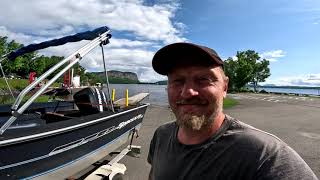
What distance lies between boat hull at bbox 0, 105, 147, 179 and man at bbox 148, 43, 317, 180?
3605 mm

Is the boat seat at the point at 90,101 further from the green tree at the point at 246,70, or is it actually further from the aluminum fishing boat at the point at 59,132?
the green tree at the point at 246,70

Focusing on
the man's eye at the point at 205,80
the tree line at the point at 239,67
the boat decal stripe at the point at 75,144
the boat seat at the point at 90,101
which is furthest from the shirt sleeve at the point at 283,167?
the tree line at the point at 239,67

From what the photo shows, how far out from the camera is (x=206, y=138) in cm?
190

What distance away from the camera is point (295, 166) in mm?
1546

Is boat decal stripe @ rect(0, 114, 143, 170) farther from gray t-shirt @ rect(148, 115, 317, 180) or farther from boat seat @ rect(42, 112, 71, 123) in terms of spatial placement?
gray t-shirt @ rect(148, 115, 317, 180)

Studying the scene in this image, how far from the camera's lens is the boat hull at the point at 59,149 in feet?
16.6

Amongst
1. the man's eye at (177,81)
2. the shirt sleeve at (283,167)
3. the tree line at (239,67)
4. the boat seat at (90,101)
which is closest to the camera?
the shirt sleeve at (283,167)

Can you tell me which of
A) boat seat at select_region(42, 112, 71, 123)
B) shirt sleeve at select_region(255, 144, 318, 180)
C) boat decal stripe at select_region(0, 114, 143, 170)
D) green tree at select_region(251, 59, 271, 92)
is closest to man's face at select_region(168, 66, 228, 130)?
shirt sleeve at select_region(255, 144, 318, 180)

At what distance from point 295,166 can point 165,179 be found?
30.3 inches

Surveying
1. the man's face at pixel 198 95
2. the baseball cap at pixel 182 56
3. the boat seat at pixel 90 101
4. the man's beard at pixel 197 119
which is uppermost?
the baseball cap at pixel 182 56

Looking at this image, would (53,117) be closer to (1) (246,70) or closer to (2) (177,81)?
(2) (177,81)

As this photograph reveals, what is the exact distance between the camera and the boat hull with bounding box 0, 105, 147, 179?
507cm

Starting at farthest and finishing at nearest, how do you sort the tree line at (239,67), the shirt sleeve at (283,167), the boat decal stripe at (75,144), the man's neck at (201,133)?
the tree line at (239,67) → the boat decal stripe at (75,144) → the man's neck at (201,133) → the shirt sleeve at (283,167)

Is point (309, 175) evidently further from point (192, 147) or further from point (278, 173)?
point (192, 147)
